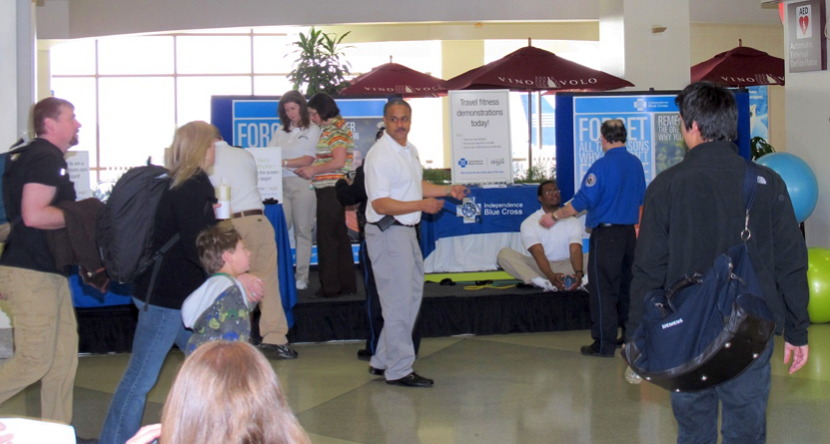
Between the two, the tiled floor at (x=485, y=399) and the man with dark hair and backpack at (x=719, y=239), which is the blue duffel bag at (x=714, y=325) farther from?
the tiled floor at (x=485, y=399)

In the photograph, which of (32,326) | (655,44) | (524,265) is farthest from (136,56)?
(32,326)

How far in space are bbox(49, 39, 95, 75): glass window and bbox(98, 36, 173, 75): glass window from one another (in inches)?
8.6

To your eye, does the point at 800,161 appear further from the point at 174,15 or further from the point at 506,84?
the point at 174,15

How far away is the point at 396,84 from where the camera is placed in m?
12.7

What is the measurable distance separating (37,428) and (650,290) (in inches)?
70.2

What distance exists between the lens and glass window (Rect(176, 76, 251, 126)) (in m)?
18.7

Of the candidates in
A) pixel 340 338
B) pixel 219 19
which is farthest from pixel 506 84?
pixel 219 19

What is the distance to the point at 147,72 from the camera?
18.7 metres

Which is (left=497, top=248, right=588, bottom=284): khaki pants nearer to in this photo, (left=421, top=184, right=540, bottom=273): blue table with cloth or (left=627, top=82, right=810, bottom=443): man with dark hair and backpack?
(left=421, top=184, right=540, bottom=273): blue table with cloth

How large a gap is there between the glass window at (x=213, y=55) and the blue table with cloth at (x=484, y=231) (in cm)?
1277

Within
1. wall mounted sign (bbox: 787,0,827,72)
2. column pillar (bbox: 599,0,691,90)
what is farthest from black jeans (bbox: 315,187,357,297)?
column pillar (bbox: 599,0,691,90)

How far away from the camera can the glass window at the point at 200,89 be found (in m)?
18.7

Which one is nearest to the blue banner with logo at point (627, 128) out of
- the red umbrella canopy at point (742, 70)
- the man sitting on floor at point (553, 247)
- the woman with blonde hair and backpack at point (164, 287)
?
the man sitting on floor at point (553, 247)

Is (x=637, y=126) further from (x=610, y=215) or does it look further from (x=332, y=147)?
(x=332, y=147)
